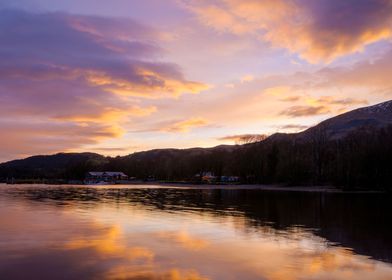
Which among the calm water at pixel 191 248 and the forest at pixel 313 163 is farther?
the forest at pixel 313 163

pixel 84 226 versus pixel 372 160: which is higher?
pixel 372 160

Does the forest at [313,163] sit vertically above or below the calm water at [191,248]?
above

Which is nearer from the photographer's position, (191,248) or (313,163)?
(191,248)

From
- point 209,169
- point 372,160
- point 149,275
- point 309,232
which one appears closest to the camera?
point 149,275

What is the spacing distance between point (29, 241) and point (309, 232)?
14.9 metres

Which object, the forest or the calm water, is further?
the forest

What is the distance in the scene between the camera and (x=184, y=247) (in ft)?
61.2

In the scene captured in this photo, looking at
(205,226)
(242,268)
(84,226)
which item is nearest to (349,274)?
(242,268)

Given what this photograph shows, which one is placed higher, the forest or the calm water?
the forest

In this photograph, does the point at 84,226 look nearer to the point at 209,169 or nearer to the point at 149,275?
the point at 149,275

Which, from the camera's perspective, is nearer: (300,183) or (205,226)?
(205,226)

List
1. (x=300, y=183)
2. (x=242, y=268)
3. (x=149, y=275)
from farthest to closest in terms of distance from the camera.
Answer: (x=300, y=183), (x=242, y=268), (x=149, y=275)

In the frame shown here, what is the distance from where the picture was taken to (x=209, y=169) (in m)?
166

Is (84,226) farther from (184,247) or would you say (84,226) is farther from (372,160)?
(372,160)
